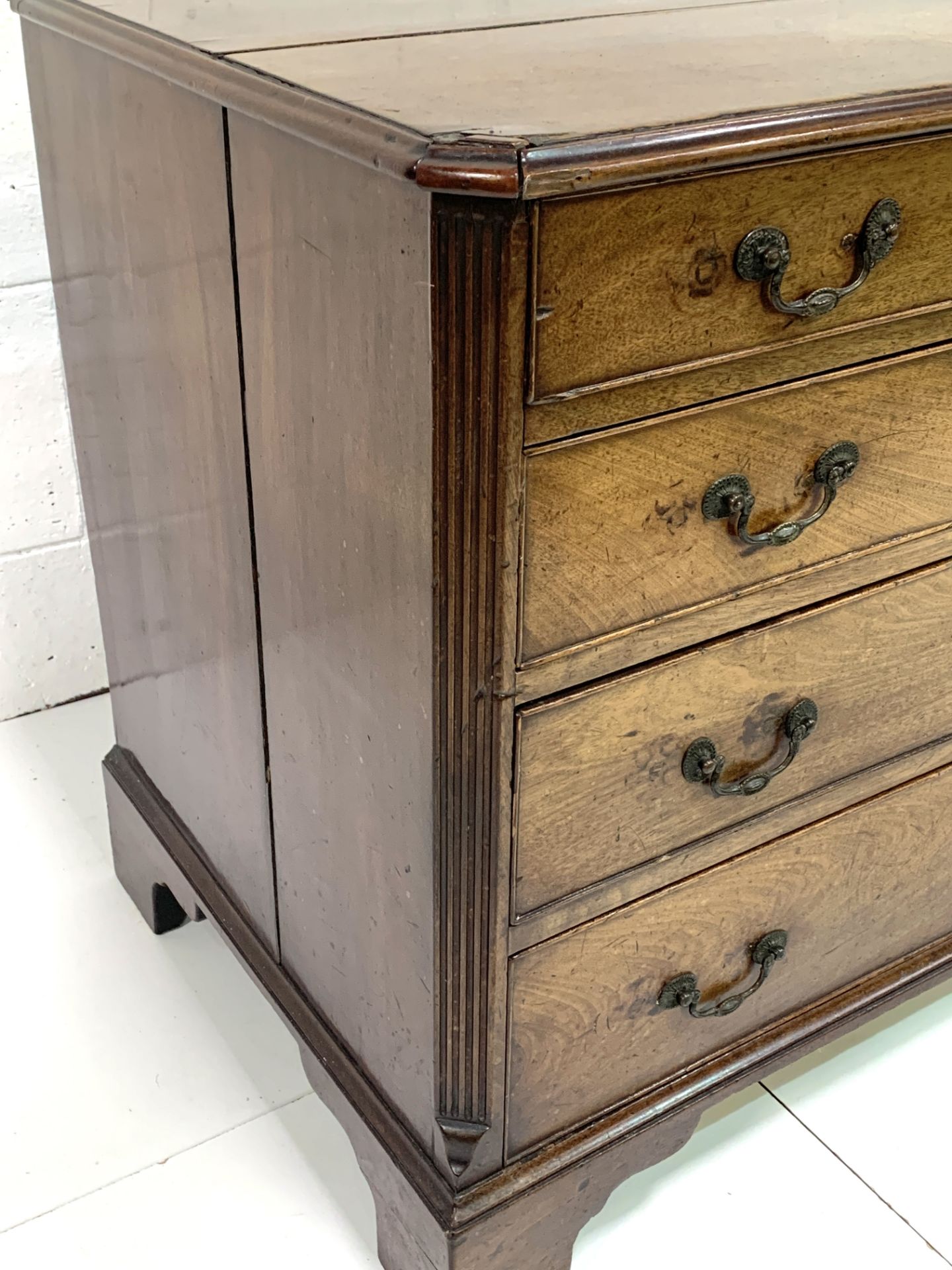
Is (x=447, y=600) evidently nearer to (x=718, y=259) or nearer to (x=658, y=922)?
(x=718, y=259)

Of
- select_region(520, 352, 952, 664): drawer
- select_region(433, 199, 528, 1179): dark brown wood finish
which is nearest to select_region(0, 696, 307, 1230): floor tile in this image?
select_region(433, 199, 528, 1179): dark brown wood finish

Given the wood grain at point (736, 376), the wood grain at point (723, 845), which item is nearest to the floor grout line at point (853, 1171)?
the wood grain at point (723, 845)

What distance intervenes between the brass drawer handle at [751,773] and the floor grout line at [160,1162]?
658 mm

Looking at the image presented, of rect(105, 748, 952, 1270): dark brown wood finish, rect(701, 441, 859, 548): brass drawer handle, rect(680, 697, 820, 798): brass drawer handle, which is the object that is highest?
rect(701, 441, 859, 548): brass drawer handle

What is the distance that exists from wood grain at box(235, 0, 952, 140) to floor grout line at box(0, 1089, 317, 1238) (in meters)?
1.06

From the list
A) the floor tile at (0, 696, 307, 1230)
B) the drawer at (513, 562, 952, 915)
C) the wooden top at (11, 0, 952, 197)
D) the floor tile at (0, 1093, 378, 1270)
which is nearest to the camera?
the wooden top at (11, 0, 952, 197)

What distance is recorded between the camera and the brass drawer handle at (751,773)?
109cm

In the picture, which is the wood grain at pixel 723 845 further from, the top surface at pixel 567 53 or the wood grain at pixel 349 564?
the top surface at pixel 567 53

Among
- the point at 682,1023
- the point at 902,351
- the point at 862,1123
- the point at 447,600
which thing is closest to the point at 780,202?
the point at 902,351

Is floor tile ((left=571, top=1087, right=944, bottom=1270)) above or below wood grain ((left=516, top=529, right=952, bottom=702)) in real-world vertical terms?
below

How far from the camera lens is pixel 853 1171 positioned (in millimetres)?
1435

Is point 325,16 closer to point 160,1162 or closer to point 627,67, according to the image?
point 627,67

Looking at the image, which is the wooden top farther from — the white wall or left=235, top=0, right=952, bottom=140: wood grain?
the white wall

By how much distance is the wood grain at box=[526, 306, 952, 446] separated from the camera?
0.87 m
